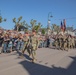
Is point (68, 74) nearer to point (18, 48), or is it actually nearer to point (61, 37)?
point (18, 48)

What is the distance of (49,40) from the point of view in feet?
92.7

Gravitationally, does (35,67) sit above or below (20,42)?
below

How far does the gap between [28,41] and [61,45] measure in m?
11.4

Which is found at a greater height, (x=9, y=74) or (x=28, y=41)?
(x=28, y=41)

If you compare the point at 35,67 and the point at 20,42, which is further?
the point at 20,42

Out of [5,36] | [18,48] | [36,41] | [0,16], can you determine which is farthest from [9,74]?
[0,16]

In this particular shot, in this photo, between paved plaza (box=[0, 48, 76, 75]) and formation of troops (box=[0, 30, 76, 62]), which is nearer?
paved plaza (box=[0, 48, 76, 75])

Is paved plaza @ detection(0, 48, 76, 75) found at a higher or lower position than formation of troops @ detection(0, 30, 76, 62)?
lower

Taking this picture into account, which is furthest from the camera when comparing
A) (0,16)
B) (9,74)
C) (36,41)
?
(0,16)

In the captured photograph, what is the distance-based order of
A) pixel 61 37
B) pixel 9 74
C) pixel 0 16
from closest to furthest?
pixel 9 74 < pixel 61 37 < pixel 0 16

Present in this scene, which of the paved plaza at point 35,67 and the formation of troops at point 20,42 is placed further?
the formation of troops at point 20,42

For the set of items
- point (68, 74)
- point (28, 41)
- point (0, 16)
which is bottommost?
point (68, 74)

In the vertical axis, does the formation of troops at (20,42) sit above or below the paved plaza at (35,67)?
above

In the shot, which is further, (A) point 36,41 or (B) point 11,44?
(B) point 11,44
